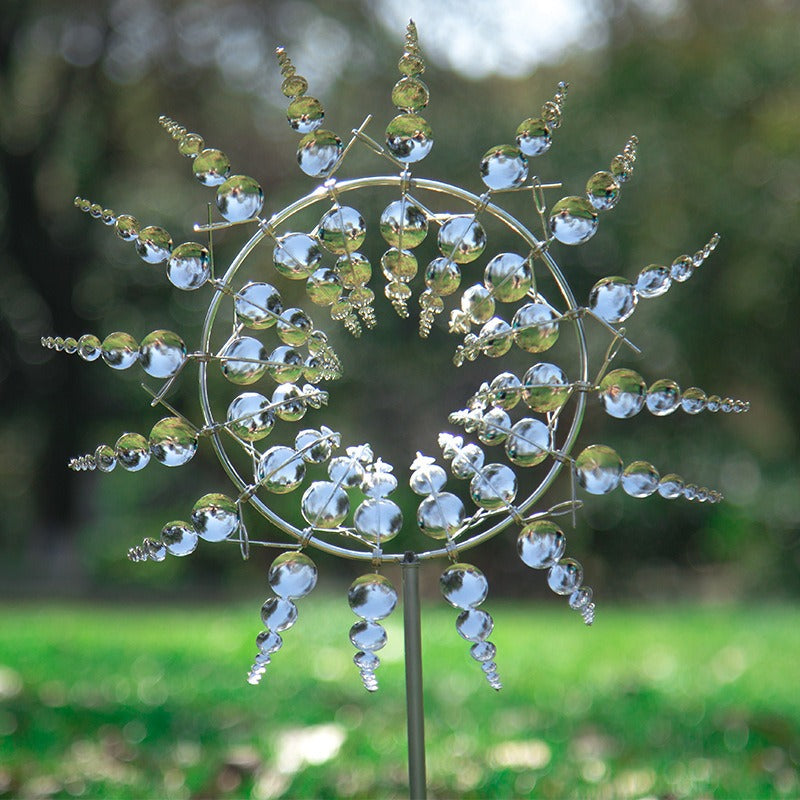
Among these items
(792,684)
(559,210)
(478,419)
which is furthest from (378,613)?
(792,684)

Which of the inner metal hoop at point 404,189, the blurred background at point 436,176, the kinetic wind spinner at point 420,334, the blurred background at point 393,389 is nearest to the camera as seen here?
the kinetic wind spinner at point 420,334

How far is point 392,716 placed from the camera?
3.52 m

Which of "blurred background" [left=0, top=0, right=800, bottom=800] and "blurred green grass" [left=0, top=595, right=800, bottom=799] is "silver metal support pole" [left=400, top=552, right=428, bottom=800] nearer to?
"blurred green grass" [left=0, top=595, right=800, bottom=799]

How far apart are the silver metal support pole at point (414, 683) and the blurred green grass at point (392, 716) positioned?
882 millimetres

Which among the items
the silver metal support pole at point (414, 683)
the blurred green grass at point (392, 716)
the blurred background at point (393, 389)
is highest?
the blurred background at point (393, 389)

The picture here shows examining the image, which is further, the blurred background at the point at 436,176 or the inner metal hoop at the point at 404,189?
the blurred background at the point at 436,176

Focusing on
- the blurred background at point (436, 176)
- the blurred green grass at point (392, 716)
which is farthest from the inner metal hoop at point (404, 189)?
the blurred background at point (436, 176)

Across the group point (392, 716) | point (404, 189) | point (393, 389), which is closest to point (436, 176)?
point (393, 389)

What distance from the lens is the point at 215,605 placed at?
822 cm

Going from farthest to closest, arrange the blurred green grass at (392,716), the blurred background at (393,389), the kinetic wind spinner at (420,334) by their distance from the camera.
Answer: the blurred background at (393,389)
the blurred green grass at (392,716)
the kinetic wind spinner at (420,334)

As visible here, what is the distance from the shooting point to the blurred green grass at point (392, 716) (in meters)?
2.81

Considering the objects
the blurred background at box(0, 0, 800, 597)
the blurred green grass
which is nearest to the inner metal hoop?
the blurred green grass

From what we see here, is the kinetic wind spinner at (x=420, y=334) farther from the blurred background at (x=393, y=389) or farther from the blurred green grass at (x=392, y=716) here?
the blurred background at (x=393, y=389)

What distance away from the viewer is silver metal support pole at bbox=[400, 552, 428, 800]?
1.89 meters
